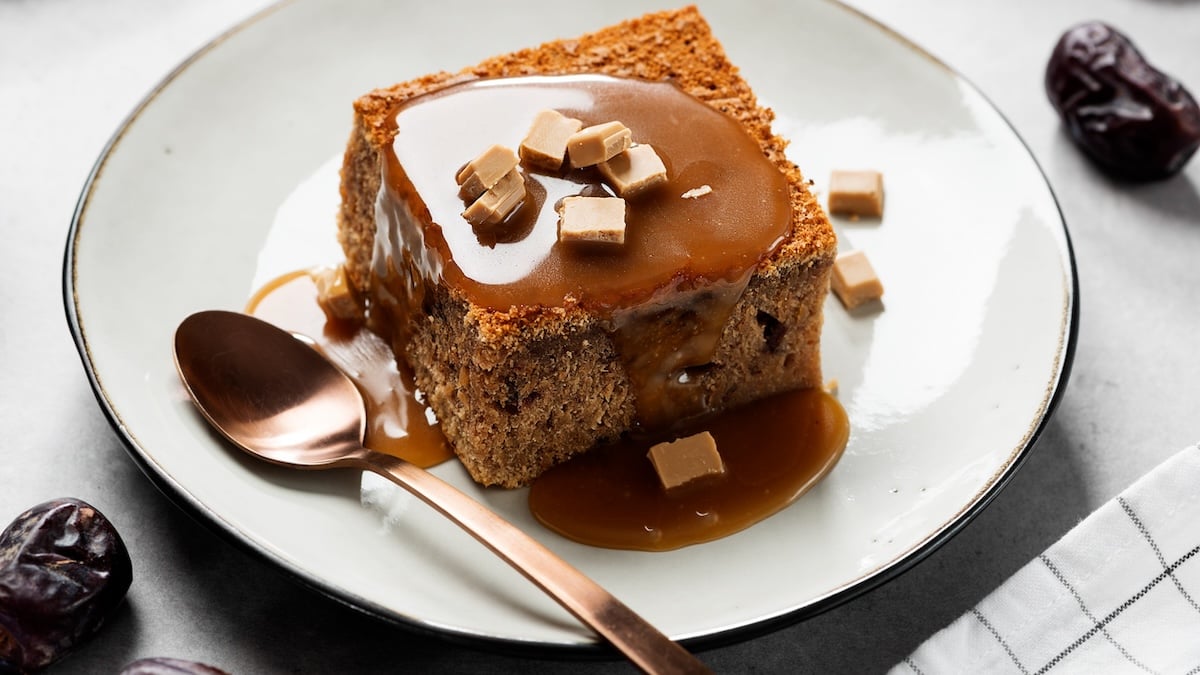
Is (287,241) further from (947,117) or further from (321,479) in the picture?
(947,117)

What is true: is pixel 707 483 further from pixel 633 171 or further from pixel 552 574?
pixel 633 171

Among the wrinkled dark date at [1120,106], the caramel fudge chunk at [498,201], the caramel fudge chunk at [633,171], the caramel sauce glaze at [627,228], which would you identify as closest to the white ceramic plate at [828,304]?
the caramel sauce glaze at [627,228]

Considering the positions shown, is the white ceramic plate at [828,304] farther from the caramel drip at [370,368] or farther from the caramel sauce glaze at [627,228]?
the caramel sauce glaze at [627,228]

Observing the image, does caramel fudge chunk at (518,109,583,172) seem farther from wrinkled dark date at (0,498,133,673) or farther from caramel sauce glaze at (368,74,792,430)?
wrinkled dark date at (0,498,133,673)

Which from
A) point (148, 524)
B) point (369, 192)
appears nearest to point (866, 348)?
point (369, 192)

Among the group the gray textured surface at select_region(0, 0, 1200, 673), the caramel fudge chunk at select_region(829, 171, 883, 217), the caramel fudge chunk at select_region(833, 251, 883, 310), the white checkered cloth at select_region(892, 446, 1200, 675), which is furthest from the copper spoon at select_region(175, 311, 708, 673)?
the caramel fudge chunk at select_region(829, 171, 883, 217)

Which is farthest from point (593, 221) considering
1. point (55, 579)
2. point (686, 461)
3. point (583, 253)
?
point (55, 579)

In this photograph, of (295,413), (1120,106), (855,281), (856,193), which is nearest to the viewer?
(295,413)
